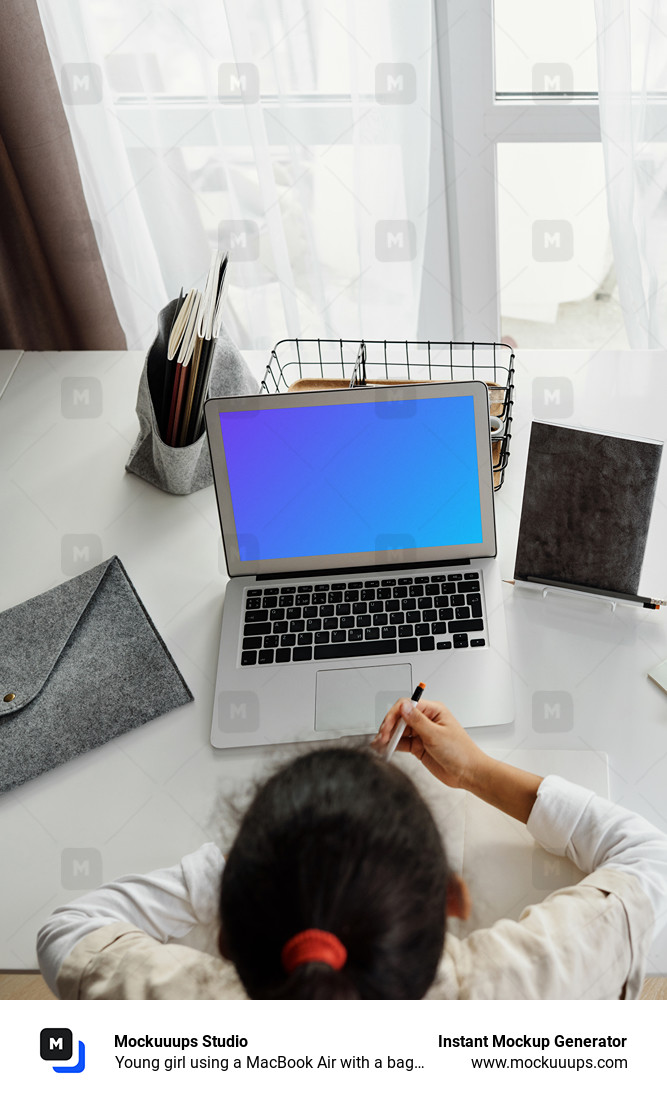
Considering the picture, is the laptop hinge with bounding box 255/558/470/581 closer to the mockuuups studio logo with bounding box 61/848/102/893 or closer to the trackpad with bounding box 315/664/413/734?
the trackpad with bounding box 315/664/413/734

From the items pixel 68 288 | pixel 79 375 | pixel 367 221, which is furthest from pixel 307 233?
pixel 79 375

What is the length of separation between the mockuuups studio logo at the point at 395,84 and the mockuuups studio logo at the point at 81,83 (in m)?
0.52

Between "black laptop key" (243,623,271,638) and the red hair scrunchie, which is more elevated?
the red hair scrunchie

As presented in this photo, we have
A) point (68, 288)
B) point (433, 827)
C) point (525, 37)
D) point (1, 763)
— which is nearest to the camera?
point (433, 827)

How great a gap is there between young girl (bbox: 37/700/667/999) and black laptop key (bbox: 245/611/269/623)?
0.21m

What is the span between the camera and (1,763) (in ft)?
3.03

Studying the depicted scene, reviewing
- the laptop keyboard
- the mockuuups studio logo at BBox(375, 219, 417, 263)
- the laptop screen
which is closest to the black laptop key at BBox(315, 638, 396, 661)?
the laptop keyboard

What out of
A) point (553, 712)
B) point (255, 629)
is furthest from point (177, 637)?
point (553, 712)

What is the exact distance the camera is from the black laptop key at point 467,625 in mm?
982

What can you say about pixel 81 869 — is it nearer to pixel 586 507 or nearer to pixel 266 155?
pixel 586 507
